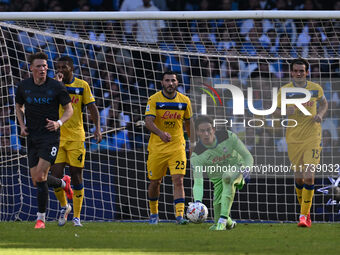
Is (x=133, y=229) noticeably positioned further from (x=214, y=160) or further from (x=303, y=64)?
(x=303, y=64)

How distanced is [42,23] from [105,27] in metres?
0.92

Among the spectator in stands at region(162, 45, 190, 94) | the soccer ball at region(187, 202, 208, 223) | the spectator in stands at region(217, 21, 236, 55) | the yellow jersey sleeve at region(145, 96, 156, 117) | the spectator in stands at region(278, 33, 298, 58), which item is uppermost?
the spectator in stands at region(217, 21, 236, 55)

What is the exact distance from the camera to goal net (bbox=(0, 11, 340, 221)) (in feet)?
37.6

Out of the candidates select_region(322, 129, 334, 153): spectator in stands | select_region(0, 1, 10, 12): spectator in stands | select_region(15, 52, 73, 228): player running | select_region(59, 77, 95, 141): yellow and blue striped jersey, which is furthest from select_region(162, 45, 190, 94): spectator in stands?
select_region(0, 1, 10, 12): spectator in stands

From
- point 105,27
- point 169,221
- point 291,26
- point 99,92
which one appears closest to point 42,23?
point 105,27

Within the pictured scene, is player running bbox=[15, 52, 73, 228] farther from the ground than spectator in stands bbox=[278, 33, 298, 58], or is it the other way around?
spectator in stands bbox=[278, 33, 298, 58]

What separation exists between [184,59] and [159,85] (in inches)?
25.6

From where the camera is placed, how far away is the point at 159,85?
13.0 meters

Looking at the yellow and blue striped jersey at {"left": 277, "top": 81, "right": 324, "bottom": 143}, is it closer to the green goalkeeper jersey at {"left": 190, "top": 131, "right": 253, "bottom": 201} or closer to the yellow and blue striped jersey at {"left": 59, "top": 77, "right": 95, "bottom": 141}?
the green goalkeeper jersey at {"left": 190, "top": 131, "right": 253, "bottom": 201}

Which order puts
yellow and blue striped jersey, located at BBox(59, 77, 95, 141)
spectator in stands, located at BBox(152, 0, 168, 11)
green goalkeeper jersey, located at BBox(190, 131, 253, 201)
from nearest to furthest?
green goalkeeper jersey, located at BBox(190, 131, 253, 201) < yellow and blue striped jersey, located at BBox(59, 77, 95, 141) < spectator in stands, located at BBox(152, 0, 168, 11)

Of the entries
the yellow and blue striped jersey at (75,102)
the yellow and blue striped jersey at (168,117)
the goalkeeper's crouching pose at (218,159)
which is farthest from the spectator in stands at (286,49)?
the yellow and blue striped jersey at (75,102)

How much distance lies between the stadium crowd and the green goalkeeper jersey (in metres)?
2.19

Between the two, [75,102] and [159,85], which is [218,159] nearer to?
[75,102]

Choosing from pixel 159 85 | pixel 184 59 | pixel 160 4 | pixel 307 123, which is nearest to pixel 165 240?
pixel 307 123
